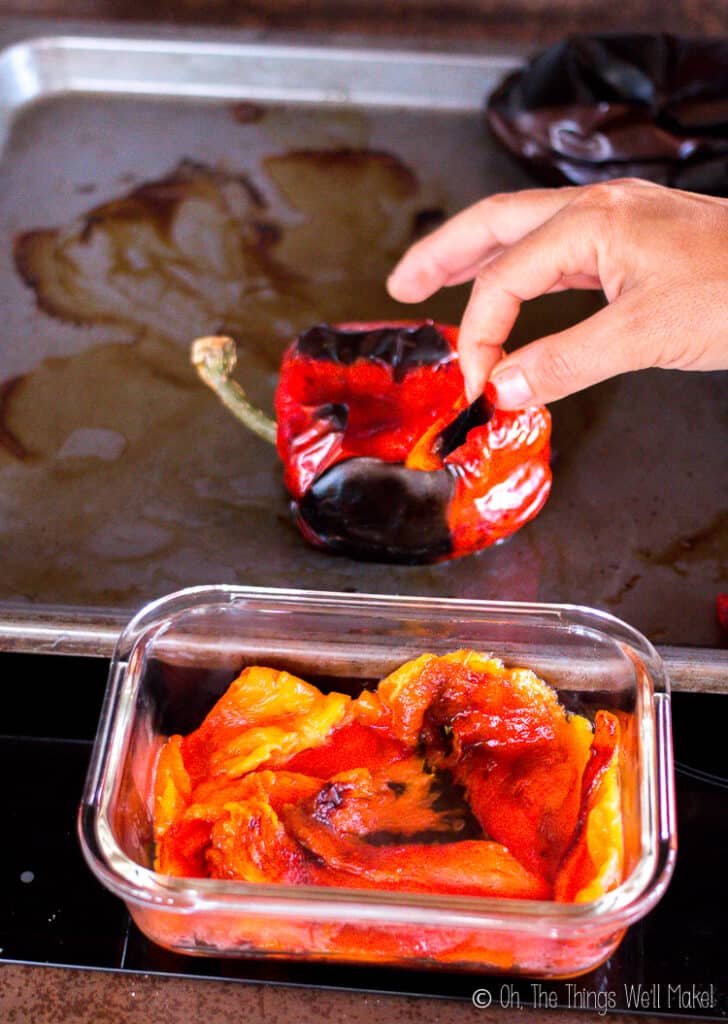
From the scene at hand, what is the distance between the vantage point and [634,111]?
176 centimetres

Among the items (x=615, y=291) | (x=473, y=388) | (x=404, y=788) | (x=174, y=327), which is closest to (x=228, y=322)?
(x=174, y=327)

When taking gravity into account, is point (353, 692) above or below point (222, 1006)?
above

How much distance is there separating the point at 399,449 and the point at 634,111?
31.1 inches

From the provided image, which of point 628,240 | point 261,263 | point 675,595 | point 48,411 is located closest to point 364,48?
point 261,263

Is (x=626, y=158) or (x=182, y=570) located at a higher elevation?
(x=626, y=158)

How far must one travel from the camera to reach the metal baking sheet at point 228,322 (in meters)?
1.42

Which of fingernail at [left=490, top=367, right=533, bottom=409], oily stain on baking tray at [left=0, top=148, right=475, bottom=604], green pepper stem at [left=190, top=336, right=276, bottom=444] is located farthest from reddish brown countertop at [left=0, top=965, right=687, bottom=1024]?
green pepper stem at [left=190, top=336, right=276, bottom=444]

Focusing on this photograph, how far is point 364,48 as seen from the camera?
2.01 meters

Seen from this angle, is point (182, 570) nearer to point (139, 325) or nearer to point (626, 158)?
point (139, 325)

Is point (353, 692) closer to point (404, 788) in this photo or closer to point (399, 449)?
point (404, 788)

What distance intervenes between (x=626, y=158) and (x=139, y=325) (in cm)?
84

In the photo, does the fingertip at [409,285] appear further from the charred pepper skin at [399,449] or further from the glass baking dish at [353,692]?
the glass baking dish at [353,692]

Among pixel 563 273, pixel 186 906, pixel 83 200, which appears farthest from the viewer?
pixel 83 200

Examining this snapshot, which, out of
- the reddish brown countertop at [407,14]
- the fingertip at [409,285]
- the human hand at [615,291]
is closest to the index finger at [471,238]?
the fingertip at [409,285]
